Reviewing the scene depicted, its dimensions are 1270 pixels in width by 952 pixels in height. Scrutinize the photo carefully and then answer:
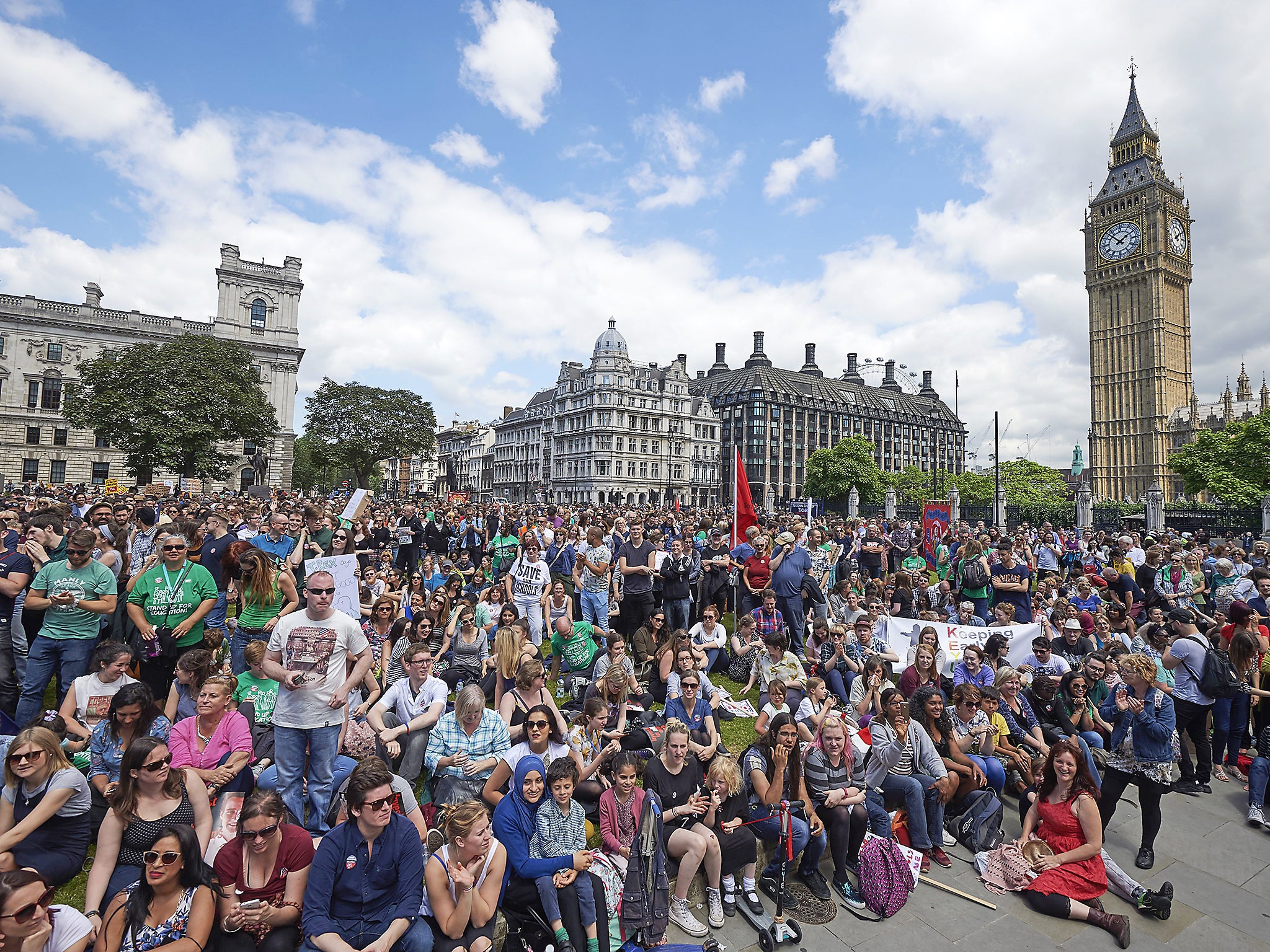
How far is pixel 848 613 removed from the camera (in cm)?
1117

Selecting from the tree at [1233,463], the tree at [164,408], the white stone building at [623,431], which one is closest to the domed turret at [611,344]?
the white stone building at [623,431]

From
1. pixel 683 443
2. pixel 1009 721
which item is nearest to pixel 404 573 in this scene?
pixel 1009 721

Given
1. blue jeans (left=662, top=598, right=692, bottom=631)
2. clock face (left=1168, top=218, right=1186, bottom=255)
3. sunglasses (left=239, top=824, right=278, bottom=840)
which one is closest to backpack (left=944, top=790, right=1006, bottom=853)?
blue jeans (left=662, top=598, right=692, bottom=631)

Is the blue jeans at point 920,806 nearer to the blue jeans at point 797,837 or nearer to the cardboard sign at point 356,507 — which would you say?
the blue jeans at point 797,837

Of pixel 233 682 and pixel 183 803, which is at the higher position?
pixel 233 682

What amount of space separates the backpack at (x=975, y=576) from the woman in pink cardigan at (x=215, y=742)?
1139 centimetres

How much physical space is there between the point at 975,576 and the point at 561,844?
Answer: 9.61m

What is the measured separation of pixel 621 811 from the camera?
17.2ft

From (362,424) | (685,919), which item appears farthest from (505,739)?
(362,424)

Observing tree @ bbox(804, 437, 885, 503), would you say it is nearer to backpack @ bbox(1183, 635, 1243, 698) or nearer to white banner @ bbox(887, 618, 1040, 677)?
white banner @ bbox(887, 618, 1040, 677)

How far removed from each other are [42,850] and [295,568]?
222 inches

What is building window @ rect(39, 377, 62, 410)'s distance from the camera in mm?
53625

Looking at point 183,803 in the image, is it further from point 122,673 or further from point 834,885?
point 834,885

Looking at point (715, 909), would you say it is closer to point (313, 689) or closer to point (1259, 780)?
point (313, 689)
